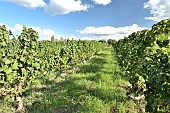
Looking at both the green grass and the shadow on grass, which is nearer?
the green grass

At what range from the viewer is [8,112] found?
27.4 feet

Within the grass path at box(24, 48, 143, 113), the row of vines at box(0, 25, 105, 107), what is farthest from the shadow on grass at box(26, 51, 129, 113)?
the row of vines at box(0, 25, 105, 107)

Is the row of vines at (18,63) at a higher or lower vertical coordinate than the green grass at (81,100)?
higher

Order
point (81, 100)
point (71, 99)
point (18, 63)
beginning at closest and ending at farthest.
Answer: point (81, 100) → point (18, 63) → point (71, 99)

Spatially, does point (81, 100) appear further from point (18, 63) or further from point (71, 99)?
point (18, 63)

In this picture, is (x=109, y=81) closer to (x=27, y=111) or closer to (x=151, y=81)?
(x=27, y=111)

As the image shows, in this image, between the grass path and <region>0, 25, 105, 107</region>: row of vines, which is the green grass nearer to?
the grass path

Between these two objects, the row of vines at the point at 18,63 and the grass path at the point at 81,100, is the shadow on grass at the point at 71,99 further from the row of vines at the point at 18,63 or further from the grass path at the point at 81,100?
the row of vines at the point at 18,63

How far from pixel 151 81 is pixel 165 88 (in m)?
0.30

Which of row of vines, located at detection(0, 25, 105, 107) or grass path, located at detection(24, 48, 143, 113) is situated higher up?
row of vines, located at detection(0, 25, 105, 107)

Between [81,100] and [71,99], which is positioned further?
[71,99]

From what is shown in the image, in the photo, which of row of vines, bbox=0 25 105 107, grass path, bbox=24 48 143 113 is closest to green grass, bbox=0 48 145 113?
grass path, bbox=24 48 143 113

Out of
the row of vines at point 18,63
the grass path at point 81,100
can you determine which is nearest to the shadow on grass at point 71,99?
the grass path at point 81,100

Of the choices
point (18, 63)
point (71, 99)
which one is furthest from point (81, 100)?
point (18, 63)
